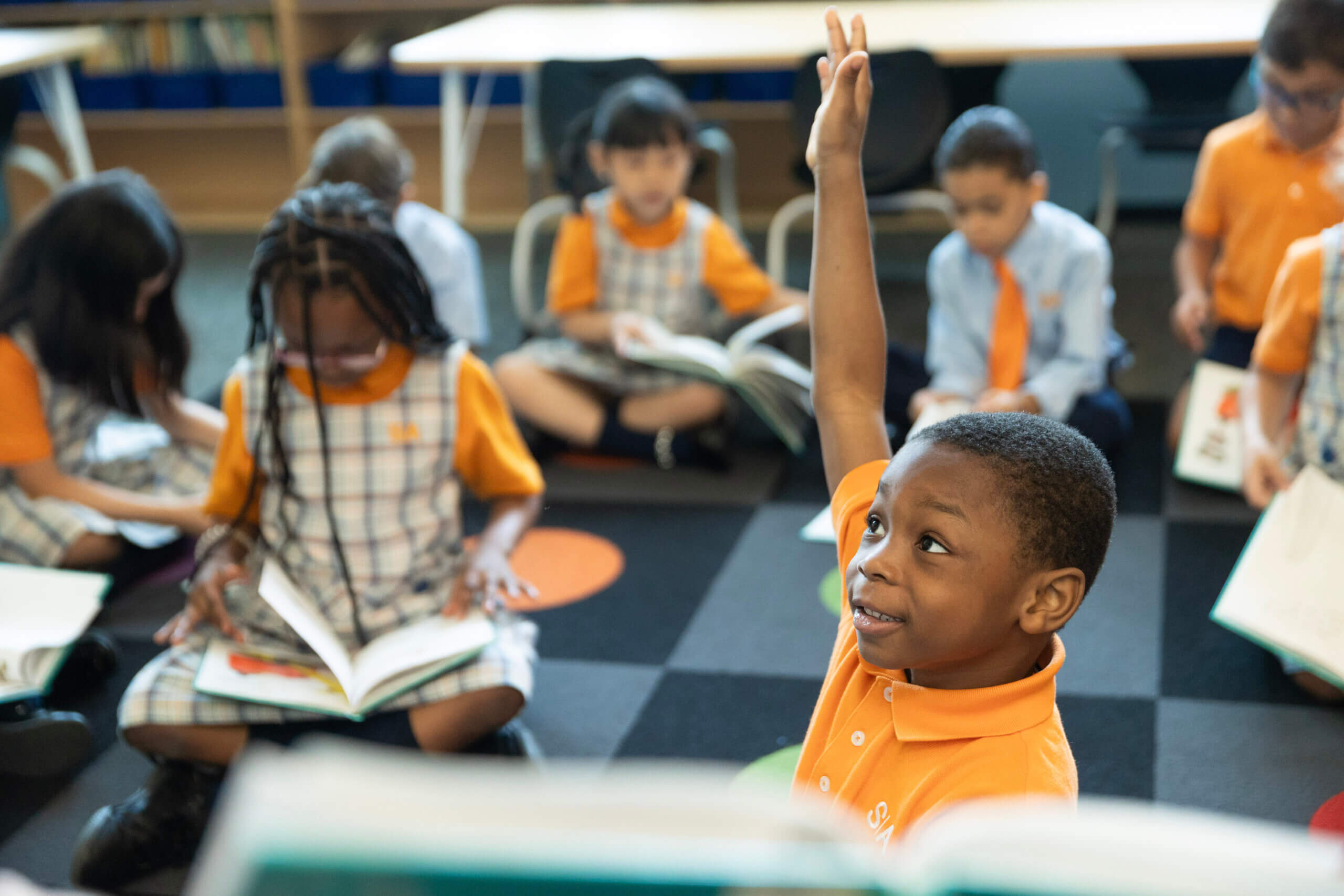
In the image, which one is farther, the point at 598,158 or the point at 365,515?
the point at 598,158

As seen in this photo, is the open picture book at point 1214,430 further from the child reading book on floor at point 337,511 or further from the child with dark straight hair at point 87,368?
the child with dark straight hair at point 87,368

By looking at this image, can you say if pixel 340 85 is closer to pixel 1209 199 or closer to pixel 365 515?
pixel 1209 199

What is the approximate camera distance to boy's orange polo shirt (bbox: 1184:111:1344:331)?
2203mm

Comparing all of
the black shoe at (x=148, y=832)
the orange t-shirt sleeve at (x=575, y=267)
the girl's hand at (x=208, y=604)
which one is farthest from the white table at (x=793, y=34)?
the black shoe at (x=148, y=832)

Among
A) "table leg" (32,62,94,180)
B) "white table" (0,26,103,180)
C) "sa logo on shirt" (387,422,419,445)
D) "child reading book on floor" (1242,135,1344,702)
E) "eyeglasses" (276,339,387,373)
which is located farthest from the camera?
"table leg" (32,62,94,180)

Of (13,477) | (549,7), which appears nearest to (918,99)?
(549,7)

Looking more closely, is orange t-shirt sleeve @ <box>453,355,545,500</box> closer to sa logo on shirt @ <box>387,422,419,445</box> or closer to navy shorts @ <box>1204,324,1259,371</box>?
sa logo on shirt @ <box>387,422,419,445</box>

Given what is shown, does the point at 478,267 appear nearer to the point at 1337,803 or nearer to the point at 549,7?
the point at 549,7

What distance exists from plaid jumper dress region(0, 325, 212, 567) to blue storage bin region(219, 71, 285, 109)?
96.3 inches

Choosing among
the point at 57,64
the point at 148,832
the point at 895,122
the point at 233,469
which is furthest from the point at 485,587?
the point at 57,64

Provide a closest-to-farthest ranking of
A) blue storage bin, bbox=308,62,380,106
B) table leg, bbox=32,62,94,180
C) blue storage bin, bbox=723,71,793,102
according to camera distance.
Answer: table leg, bbox=32,62,94,180 → blue storage bin, bbox=723,71,793,102 → blue storage bin, bbox=308,62,380,106

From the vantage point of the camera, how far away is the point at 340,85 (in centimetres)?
424

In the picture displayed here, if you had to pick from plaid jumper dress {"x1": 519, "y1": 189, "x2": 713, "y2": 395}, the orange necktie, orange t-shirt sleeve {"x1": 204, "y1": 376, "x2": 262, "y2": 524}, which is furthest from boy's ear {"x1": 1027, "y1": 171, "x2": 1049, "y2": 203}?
orange t-shirt sleeve {"x1": 204, "y1": 376, "x2": 262, "y2": 524}

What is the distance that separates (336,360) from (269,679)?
1.19ft
